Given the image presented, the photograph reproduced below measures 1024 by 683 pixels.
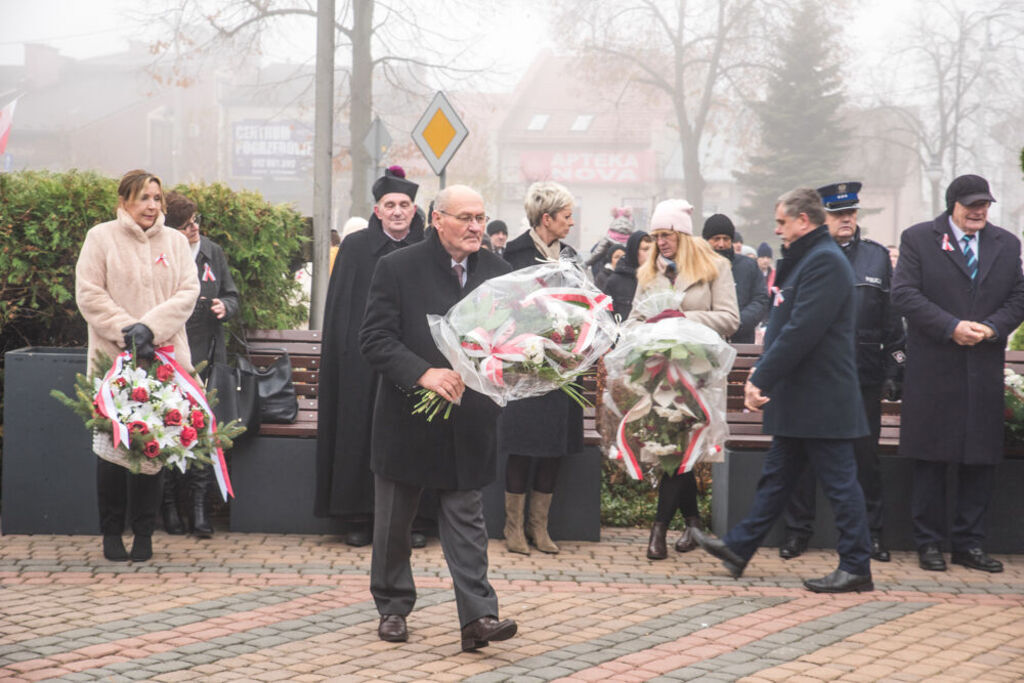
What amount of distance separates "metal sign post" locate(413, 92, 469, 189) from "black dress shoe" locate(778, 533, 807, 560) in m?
7.65

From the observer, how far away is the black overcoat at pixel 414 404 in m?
5.52

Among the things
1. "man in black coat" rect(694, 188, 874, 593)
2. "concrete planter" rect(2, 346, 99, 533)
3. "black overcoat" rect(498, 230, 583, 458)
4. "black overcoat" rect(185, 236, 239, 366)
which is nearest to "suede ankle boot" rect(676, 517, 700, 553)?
"man in black coat" rect(694, 188, 874, 593)

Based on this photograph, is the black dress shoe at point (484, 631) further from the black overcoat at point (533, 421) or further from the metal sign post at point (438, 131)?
the metal sign post at point (438, 131)

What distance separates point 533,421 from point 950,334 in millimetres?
2506

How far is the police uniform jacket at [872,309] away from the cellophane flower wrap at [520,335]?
286cm

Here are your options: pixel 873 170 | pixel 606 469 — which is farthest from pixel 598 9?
pixel 606 469

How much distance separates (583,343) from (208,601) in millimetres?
2427

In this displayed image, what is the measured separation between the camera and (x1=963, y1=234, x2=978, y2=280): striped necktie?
25.0 ft

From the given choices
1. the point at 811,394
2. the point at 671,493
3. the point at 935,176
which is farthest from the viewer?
the point at 935,176

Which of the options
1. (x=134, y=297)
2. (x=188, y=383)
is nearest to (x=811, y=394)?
(x=188, y=383)

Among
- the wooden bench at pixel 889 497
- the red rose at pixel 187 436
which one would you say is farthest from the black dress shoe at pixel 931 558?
the red rose at pixel 187 436

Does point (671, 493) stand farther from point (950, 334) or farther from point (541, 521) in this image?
point (950, 334)

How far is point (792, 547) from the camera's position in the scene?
308 inches

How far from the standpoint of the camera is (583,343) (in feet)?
17.5
